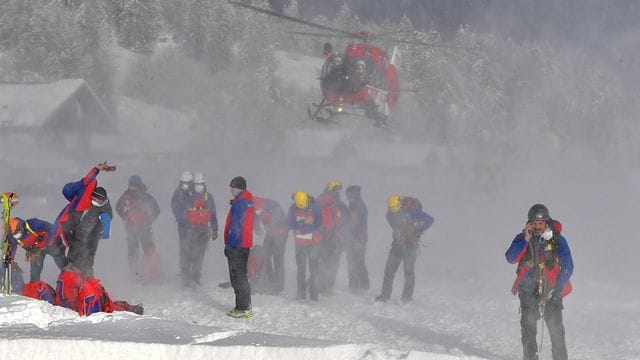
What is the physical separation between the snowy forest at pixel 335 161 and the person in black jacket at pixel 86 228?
116 cm

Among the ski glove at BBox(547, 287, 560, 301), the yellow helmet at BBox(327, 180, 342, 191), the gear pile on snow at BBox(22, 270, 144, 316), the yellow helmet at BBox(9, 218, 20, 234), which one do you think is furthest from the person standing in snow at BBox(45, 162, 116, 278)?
the ski glove at BBox(547, 287, 560, 301)

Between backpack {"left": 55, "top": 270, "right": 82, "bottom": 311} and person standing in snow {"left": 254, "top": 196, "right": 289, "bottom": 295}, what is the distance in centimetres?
412

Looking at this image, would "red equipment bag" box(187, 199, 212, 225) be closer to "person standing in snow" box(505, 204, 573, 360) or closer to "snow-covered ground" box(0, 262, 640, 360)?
"snow-covered ground" box(0, 262, 640, 360)

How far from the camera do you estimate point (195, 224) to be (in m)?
10.9

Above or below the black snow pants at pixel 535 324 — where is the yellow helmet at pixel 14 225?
above

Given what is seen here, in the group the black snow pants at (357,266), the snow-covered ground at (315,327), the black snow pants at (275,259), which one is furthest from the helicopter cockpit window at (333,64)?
the black snow pants at (275,259)

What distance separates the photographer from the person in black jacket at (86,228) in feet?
27.6

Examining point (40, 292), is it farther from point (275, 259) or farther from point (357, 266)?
point (357, 266)

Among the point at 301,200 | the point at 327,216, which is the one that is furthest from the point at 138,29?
the point at 301,200

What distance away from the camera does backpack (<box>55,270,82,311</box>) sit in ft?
21.8

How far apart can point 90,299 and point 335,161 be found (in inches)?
1859

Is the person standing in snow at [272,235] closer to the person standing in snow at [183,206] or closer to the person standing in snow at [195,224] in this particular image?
the person standing in snow at [195,224]

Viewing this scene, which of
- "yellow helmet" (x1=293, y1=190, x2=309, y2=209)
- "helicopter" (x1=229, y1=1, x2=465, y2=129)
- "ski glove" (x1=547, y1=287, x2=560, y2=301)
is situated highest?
"helicopter" (x1=229, y1=1, x2=465, y2=129)

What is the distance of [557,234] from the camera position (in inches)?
269
